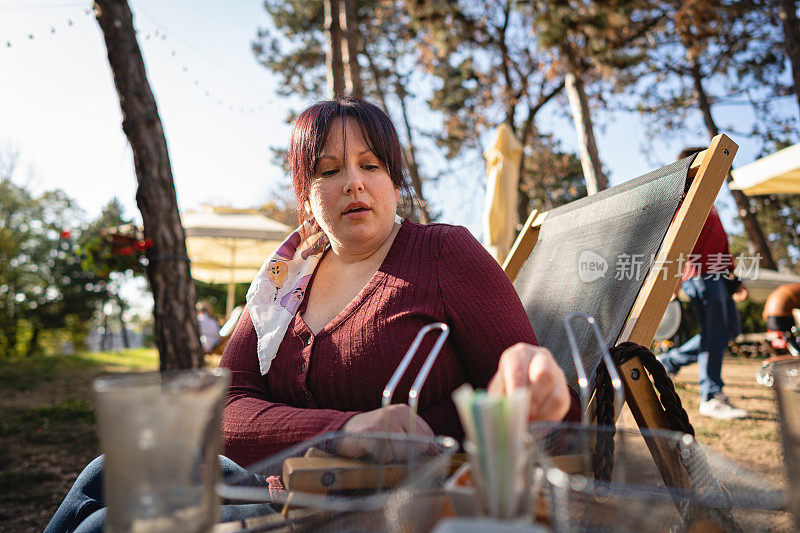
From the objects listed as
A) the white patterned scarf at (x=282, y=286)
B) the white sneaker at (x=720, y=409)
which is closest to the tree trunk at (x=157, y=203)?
the white patterned scarf at (x=282, y=286)

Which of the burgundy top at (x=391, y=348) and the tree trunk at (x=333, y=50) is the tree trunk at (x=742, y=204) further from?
the burgundy top at (x=391, y=348)

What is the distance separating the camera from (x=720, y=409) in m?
4.54

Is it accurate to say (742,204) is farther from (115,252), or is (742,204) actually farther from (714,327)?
(115,252)

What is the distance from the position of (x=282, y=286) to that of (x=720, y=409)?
4556 millimetres

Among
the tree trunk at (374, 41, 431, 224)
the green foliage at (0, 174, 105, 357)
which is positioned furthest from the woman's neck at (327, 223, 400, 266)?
the green foliage at (0, 174, 105, 357)

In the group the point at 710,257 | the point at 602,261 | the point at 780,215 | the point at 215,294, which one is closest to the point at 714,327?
the point at 710,257

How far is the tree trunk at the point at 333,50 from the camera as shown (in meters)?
6.94

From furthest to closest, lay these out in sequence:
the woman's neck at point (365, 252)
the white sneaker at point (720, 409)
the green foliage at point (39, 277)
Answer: the green foliage at point (39, 277)
the white sneaker at point (720, 409)
the woman's neck at point (365, 252)

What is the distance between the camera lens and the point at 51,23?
19.8ft

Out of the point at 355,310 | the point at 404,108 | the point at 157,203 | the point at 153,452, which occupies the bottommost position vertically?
the point at 153,452

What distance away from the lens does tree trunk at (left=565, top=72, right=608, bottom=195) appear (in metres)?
7.56

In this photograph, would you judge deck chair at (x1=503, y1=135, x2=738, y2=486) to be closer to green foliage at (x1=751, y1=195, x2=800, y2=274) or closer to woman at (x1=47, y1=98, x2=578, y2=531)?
woman at (x1=47, y1=98, x2=578, y2=531)

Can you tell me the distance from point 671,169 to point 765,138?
16946 mm

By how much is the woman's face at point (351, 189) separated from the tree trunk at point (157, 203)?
290 centimetres
